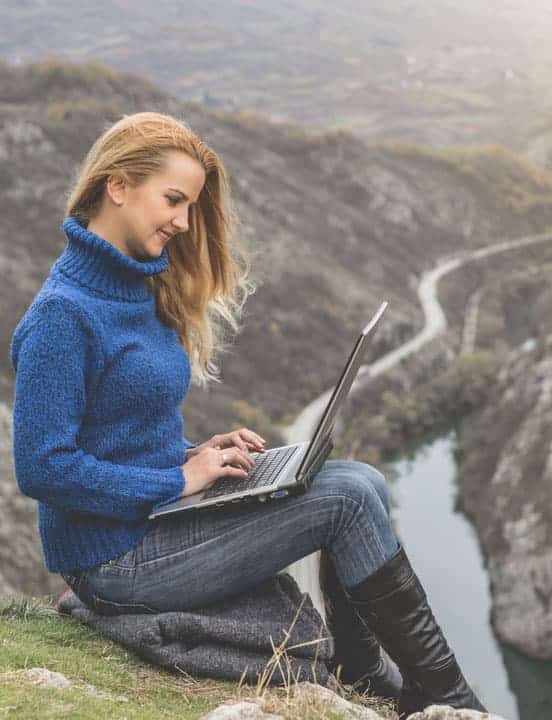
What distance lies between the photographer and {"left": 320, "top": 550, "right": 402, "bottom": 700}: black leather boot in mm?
3811

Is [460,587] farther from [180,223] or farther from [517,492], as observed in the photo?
[180,223]

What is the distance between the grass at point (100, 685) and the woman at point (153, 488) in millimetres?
247

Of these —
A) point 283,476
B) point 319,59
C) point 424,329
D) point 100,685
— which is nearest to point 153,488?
point 283,476

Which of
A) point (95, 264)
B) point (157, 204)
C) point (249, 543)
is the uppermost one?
point (157, 204)

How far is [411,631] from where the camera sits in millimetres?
3484

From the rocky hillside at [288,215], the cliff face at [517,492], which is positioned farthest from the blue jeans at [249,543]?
the cliff face at [517,492]

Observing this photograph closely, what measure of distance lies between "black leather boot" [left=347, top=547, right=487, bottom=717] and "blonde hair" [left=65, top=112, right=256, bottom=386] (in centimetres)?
130

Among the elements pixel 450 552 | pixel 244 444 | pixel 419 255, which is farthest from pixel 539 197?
pixel 244 444

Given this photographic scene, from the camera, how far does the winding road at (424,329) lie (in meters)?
31.7

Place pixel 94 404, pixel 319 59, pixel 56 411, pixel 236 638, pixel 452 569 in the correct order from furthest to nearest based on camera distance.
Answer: pixel 319 59 < pixel 452 569 < pixel 236 638 < pixel 94 404 < pixel 56 411

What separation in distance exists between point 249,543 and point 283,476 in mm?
286

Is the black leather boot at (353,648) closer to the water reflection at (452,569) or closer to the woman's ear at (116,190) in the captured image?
the woman's ear at (116,190)

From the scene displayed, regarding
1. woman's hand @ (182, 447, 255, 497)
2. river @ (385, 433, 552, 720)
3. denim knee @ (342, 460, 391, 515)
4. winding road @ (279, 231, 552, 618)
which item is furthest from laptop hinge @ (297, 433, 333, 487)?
river @ (385, 433, 552, 720)

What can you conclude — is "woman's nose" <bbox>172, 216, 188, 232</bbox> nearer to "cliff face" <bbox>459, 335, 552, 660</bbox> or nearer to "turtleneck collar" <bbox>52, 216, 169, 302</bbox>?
"turtleneck collar" <bbox>52, 216, 169, 302</bbox>
